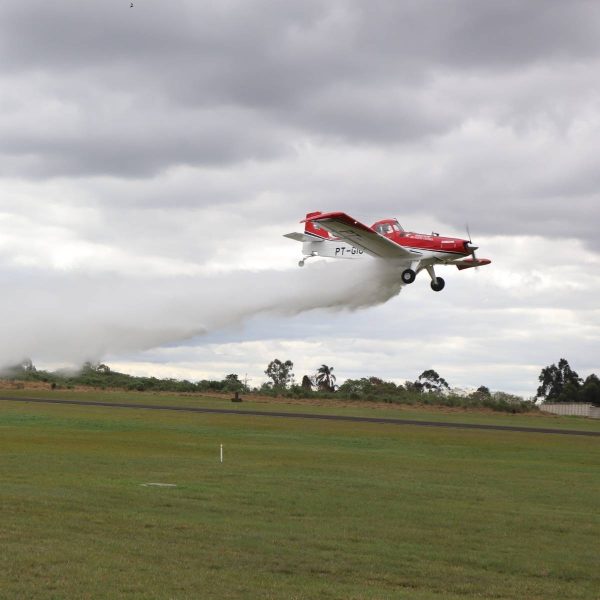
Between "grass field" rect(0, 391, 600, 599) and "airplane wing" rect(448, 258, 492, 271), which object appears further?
"airplane wing" rect(448, 258, 492, 271)

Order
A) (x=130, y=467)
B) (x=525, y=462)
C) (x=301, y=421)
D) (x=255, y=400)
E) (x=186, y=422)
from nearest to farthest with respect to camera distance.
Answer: (x=130, y=467) → (x=525, y=462) → (x=186, y=422) → (x=301, y=421) → (x=255, y=400)

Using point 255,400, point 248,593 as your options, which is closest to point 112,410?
point 255,400

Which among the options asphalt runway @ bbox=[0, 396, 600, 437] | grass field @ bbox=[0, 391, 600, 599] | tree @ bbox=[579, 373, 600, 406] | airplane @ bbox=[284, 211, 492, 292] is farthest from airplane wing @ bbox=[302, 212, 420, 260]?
tree @ bbox=[579, 373, 600, 406]

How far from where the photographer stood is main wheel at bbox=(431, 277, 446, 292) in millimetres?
54438

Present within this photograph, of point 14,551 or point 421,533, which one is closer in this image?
point 14,551

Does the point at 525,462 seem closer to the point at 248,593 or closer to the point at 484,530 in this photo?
the point at 484,530

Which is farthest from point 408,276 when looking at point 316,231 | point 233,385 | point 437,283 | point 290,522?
point 233,385

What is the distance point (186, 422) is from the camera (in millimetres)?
75125

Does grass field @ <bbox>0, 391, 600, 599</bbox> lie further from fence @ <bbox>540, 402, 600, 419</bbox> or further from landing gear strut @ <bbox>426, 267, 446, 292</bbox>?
fence @ <bbox>540, 402, 600, 419</bbox>

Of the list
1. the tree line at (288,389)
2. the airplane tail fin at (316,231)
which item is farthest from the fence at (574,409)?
the airplane tail fin at (316,231)

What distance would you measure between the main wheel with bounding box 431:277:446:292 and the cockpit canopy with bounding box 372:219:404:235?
12.0 feet

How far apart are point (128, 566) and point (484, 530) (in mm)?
11778

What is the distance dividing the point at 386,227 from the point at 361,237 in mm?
2150

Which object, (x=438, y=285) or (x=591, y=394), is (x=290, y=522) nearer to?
(x=438, y=285)
